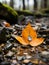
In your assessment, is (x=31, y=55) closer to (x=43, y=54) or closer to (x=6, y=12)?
(x=43, y=54)

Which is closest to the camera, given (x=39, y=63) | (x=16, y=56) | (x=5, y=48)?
(x=39, y=63)

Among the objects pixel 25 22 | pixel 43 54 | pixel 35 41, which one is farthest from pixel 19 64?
pixel 25 22

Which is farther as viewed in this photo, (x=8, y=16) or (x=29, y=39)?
(x=8, y=16)

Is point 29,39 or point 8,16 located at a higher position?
point 29,39

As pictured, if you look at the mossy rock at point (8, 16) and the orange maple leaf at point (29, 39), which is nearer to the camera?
the orange maple leaf at point (29, 39)

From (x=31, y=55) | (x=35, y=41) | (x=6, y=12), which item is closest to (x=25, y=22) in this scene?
(x=6, y=12)

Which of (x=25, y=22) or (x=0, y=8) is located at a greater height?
(x=0, y=8)

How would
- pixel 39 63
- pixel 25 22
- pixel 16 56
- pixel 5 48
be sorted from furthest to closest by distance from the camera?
pixel 25 22, pixel 5 48, pixel 16 56, pixel 39 63

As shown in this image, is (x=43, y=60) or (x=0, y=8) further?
(x=0, y=8)

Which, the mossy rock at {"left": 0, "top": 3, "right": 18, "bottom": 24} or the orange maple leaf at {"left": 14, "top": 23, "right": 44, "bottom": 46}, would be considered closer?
the orange maple leaf at {"left": 14, "top": 23, "right": 44, "bottom": 46}
